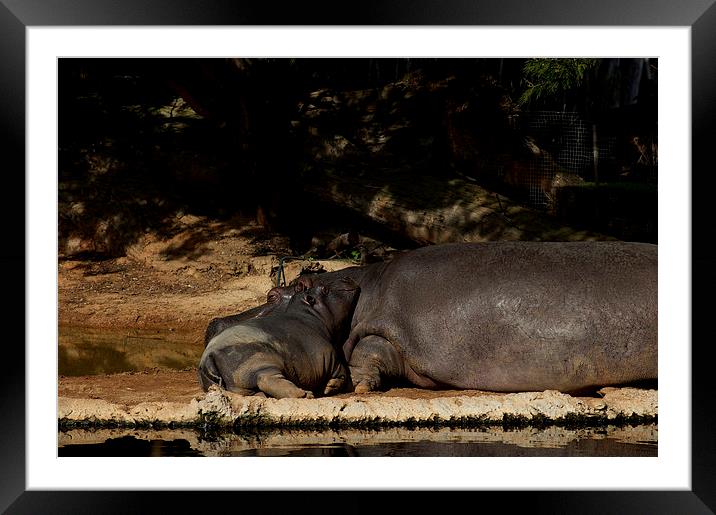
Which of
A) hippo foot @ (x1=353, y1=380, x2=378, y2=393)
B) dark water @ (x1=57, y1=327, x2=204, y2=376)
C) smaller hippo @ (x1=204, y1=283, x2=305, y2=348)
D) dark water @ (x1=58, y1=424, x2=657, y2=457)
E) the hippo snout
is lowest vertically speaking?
dark water @ (x1=58, y1=424, x2=657, y2=457)

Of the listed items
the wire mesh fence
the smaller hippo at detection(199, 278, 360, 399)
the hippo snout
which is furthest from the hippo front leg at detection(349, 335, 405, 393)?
the wire mesh fence

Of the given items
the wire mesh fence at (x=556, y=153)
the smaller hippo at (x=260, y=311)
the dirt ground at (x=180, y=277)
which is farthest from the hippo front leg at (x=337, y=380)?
the wire mesh fence at (x=556, y=153)

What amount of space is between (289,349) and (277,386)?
20.8 inches

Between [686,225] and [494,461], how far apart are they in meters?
1.41

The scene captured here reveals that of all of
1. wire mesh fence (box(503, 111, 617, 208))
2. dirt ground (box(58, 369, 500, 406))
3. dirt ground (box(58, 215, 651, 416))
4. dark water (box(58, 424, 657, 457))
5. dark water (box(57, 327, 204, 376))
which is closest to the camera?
dark water (box(58, 424, 657, 457))

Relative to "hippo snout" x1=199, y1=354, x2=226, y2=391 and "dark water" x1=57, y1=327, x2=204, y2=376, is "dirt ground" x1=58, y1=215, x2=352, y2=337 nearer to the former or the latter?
"dark water" x1=57, y1=327, x2=204, y2=376

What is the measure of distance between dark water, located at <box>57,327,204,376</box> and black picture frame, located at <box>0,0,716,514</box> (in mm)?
3343

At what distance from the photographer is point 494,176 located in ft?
40.1

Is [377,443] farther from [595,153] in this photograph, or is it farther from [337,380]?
[595,153]

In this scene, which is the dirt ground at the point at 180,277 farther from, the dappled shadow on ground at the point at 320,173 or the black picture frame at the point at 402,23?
the black picture frame at the point at 402,23

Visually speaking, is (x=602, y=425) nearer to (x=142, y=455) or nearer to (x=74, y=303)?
(x=142, y=455)

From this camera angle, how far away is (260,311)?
23.2 ft


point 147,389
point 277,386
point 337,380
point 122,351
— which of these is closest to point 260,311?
point 337,380

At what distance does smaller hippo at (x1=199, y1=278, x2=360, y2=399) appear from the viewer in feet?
18.9
